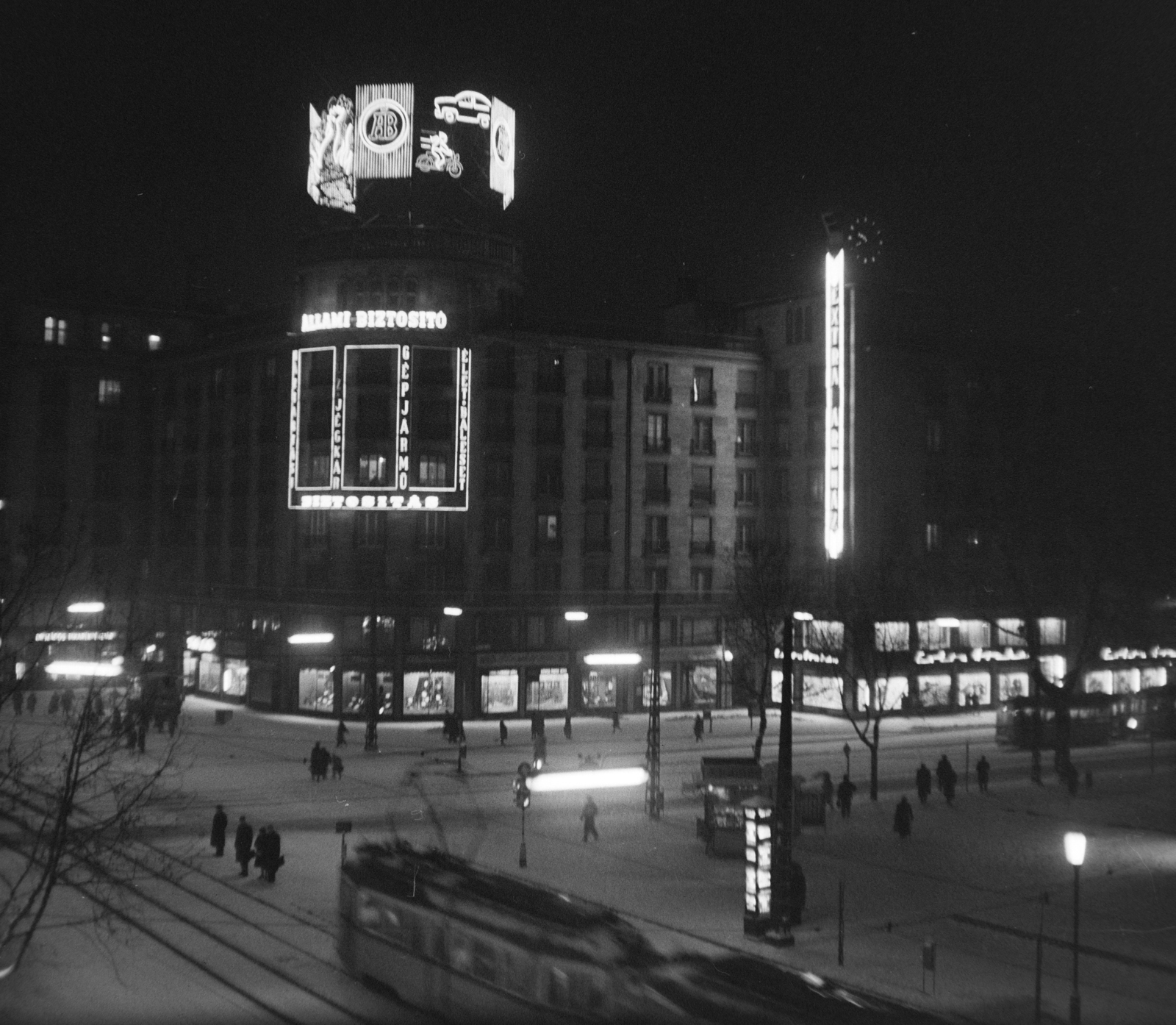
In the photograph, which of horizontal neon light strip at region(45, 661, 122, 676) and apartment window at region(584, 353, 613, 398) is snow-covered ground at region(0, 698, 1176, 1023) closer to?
horizontal neon light strip at region(45, 661, 122, 676)

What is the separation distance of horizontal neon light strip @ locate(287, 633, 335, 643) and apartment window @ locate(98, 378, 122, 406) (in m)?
27.3

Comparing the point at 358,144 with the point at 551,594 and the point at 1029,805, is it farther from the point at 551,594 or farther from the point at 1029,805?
the point at 1029,805

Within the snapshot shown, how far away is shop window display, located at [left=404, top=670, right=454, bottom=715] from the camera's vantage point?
5856cm

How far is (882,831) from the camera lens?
108 ft

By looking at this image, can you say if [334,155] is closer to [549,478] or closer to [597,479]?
[549,478]

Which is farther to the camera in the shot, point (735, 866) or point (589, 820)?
point (589, 820)

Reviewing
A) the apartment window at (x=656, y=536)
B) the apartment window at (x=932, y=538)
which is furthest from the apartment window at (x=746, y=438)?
the apartment window at (x=932, y=538)

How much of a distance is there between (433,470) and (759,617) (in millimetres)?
17775

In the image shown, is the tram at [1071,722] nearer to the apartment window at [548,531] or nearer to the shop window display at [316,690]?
the apartment window at [548,531]

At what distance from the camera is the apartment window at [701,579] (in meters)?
66.2

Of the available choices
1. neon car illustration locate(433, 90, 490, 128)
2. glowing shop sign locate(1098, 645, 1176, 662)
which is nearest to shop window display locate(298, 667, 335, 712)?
neon car illustration locate(433, 90, 490, 128)

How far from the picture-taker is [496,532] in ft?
199

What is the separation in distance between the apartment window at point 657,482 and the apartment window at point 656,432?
0.86 meters

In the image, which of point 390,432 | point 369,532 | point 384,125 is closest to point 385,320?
point 390,432
